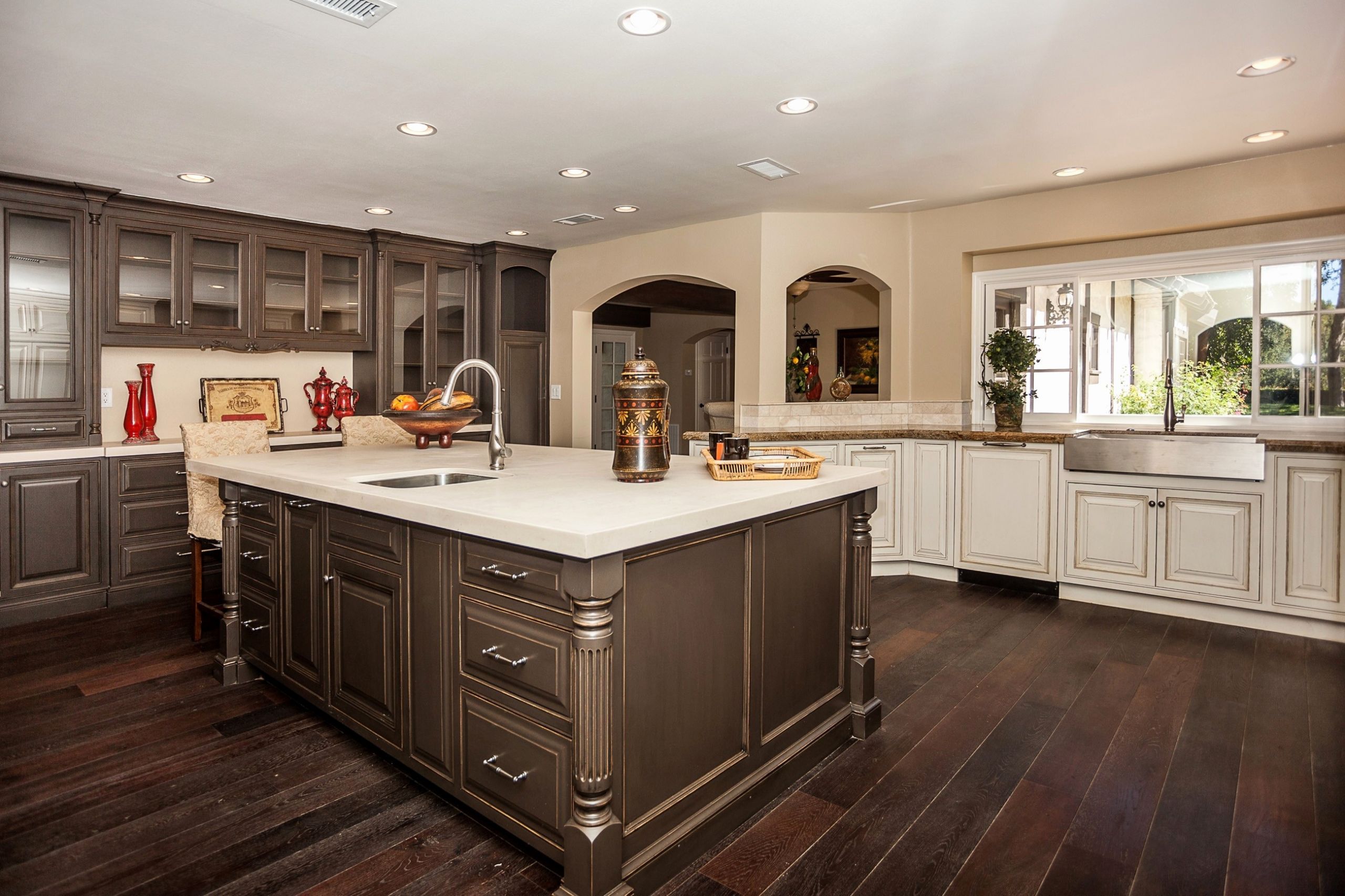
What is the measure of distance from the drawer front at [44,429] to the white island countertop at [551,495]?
5.24 feet

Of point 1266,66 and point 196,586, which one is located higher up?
point 1266,66

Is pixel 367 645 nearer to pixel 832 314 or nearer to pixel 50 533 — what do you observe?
pixel 50 533

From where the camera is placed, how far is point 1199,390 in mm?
4332

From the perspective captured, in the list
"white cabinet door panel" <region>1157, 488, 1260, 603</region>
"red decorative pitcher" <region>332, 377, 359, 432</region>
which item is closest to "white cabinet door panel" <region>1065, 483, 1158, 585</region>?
"white cabinet door panel" <region>1157, 488, 1260, 603</region>

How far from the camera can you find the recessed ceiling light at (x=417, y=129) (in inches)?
129

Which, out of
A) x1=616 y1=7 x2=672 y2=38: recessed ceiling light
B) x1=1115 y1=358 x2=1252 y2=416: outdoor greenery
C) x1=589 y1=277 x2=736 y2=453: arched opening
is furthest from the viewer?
x1=589 y1=277 x2=736 y2=453: arched opening

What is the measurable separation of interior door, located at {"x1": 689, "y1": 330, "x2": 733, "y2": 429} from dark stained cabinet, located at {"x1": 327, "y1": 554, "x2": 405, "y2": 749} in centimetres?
858

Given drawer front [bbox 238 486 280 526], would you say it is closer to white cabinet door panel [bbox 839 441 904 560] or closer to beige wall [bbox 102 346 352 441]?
beige wall [bbox 102 346 352 441]

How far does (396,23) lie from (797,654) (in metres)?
2.33

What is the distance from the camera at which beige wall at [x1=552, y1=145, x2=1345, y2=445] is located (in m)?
3.89

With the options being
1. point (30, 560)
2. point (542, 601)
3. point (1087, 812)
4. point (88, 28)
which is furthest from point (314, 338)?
point (1087, 812)

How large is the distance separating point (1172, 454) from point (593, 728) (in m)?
3.54

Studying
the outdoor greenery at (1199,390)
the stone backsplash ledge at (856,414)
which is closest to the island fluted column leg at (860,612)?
the stone backsplash ledge at (856,414)

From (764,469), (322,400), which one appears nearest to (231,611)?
(764,469)
